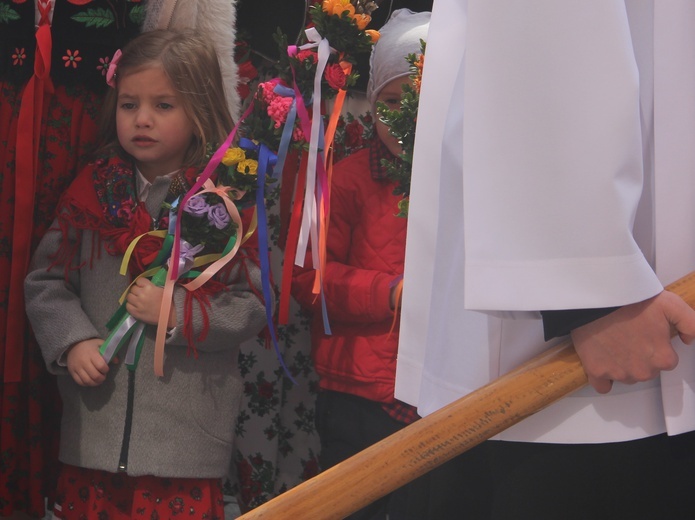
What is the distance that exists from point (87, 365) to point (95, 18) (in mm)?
915

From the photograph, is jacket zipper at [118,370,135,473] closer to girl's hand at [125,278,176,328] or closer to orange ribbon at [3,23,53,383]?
girl's hand at [125,278,176,328]

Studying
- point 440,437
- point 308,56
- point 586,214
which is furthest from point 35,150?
point 586,214

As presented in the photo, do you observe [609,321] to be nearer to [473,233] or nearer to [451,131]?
[473,233]

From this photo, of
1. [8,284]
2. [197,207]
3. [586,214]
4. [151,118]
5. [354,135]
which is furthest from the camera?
[354,135]

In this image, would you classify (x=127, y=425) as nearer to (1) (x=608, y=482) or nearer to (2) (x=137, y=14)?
(2) (x=137, y=14)

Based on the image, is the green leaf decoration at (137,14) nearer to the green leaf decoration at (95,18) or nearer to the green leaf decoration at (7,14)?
the green leaf decoration at (95,18)

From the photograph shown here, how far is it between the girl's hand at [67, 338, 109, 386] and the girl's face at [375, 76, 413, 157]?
951mm

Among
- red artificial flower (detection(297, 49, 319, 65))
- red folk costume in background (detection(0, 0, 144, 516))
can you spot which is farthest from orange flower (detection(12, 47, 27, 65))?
red artificial flower (detection(297, 49, 319, 65))

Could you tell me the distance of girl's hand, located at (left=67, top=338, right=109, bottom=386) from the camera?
2213mm

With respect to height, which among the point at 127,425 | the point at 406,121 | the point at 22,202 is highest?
the point at 406,121

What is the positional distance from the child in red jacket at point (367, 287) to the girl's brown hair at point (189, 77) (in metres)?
0.43

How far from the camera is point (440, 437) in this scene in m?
1.09

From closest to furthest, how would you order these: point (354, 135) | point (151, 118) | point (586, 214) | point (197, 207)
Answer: point (586, 214), point (197, 207), point (151, 118), point (354, 135)

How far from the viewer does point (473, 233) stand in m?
1.05
